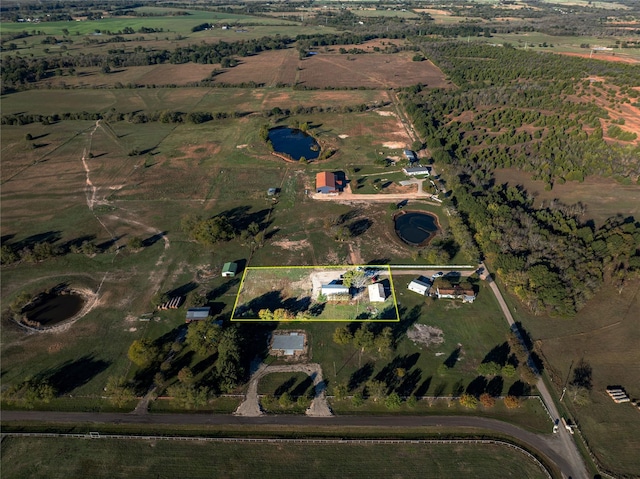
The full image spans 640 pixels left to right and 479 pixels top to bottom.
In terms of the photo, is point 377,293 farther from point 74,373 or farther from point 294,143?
point 294,143

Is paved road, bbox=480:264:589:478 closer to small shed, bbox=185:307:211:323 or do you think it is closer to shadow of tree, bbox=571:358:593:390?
shadow of tree, bbox=571:358:593:390

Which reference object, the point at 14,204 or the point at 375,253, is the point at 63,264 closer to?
the point at 14,204

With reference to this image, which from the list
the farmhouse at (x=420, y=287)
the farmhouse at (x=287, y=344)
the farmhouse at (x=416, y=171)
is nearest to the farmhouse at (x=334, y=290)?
the farmhouse at (x=287, y=344)

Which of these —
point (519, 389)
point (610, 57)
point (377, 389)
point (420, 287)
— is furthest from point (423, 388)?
point (610, 57)

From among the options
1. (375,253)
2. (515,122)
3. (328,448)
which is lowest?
(328,448)

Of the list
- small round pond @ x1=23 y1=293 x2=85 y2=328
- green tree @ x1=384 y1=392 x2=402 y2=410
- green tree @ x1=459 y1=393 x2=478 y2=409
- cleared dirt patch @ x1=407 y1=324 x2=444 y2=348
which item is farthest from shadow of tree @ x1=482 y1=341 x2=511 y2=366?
small round pond @ x1=23 y1=293 x2=85 y2=328

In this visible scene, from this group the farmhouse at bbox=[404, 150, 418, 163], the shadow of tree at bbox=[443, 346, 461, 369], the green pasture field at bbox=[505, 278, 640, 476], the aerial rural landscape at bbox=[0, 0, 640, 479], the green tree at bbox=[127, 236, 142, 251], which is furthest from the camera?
the farmhouse at bbox=[404, 150, 418, 163]

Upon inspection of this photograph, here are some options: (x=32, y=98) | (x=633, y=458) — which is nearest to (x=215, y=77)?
(x=32, y=98)
